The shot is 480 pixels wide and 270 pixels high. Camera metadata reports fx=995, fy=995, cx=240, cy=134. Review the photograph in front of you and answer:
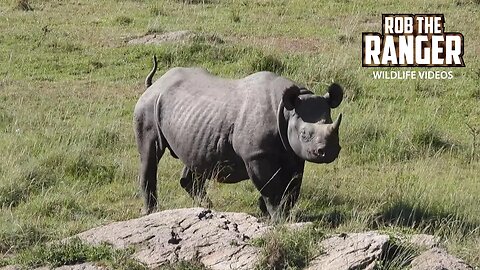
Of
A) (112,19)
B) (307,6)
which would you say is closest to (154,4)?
(112,19)

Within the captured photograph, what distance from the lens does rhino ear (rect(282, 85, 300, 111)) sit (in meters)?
6.99

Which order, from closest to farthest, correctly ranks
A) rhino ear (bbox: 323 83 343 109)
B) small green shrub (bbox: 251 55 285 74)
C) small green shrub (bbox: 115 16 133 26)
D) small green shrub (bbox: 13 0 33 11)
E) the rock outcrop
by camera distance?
the rock outcrop → rhino ear (bbox: 323 83 343 109) → small green shrub (bbox: 251 55 285 74) → small green shrub (bbox: 115 16 133 26) → small green shrub (bbox: 13 0 33 11)

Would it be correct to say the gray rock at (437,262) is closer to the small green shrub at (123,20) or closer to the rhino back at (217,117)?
the rhino back at (217,117)

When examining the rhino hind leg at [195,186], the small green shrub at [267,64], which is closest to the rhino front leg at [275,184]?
the rhino hind leg at [195,186]

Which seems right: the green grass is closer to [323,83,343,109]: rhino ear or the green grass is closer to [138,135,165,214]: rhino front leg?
[138,135,165,214]: rhino front leg

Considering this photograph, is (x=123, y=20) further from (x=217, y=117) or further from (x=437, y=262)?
(x=437, y=262)

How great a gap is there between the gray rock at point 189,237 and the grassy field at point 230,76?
725 mm

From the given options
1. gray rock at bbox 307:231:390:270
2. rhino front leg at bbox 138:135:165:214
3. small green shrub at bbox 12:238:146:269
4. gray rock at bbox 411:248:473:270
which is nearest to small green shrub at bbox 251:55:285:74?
rhino front leg at bbox 138:135:165:214

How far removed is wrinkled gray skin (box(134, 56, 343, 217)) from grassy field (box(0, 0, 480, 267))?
412 millimetres

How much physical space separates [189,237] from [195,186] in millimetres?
1732

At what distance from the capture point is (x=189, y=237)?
6434 millimetres

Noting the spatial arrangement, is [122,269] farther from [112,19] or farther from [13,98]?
[112,19]

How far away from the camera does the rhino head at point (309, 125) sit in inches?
270

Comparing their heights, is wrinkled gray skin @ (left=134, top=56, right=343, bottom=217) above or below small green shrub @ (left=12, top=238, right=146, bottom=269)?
above
